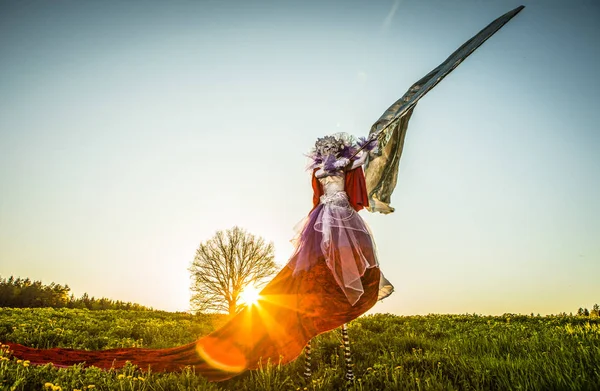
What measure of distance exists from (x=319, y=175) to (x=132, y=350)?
4979mm

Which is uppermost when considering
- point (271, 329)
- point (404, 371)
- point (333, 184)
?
point (333, 184)

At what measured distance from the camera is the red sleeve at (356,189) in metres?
5.71

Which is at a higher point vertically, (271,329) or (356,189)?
(356,189)

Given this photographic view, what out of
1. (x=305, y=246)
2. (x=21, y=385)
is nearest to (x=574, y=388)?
(x=305, y=246)

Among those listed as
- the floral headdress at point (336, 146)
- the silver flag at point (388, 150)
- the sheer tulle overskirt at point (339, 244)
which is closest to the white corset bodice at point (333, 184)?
the sheer tulle overskirt at point (339, 244)

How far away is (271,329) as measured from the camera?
4.86 meters

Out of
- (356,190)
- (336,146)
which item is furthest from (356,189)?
(336,146)

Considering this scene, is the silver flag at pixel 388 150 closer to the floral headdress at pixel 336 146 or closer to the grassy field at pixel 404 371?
the floral headdress at pixel 336 146

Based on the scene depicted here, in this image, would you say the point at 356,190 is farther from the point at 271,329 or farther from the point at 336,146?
the point at 271,329

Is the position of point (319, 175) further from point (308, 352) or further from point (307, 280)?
point (308, 352)

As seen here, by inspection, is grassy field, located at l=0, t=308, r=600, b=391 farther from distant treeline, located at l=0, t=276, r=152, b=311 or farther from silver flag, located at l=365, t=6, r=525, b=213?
distant treeline, located at l=0, t=276, r=152, b=311

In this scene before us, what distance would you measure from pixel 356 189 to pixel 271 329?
9.29ft

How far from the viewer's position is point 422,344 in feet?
20.2

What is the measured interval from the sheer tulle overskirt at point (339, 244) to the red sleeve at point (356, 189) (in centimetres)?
17
